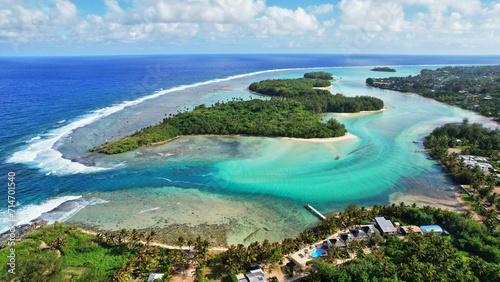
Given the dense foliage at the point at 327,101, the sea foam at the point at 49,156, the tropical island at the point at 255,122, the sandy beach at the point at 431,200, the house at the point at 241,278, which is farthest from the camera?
the dense foliage at the point at 327,101

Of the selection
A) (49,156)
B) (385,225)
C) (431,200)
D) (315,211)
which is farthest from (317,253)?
(49,156)

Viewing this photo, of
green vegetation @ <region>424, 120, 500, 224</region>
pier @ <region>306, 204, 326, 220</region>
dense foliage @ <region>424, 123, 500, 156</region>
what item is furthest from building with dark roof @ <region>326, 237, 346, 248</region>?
dense foliage @ <region>424, 123, 500, 156</region>

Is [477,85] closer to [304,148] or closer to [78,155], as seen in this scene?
[304,148]

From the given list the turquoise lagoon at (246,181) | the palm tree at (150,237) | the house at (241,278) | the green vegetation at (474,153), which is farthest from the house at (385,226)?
the palm tree at (150,237)

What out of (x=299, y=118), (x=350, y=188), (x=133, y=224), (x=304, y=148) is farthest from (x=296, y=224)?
(x=299, y=118)

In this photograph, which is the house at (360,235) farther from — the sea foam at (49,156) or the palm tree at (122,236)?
the sea foam at (49,156)

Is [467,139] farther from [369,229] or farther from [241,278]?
[241,278]

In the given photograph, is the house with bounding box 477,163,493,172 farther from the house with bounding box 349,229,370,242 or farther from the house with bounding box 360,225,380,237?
the house with bounding box 349,229,370,242
